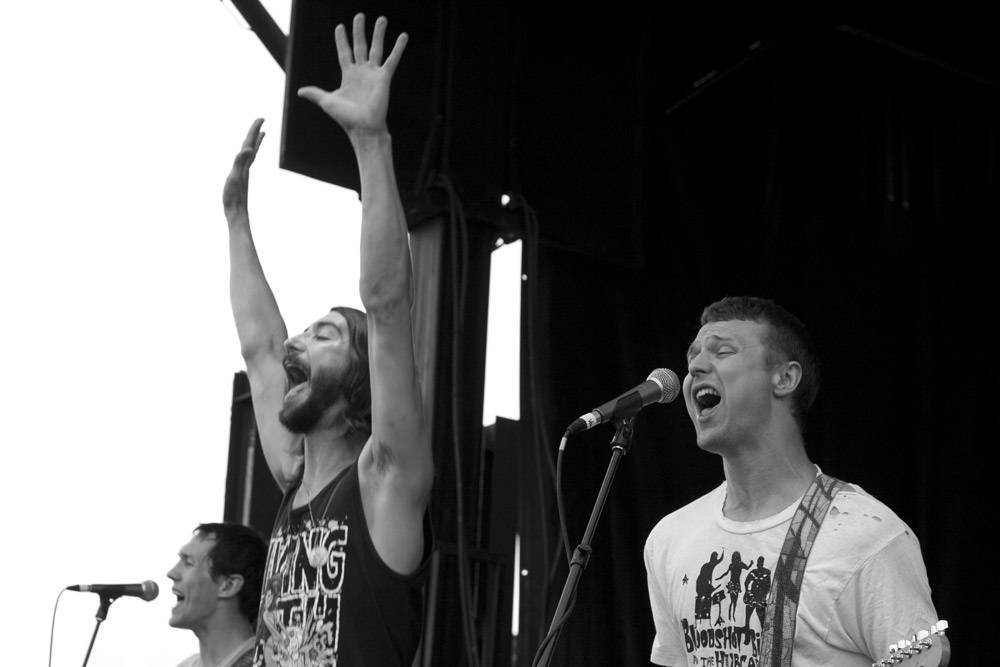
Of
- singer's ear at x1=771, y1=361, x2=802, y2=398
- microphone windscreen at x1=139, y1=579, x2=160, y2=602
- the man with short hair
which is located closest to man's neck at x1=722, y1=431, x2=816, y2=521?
singer's ear at x1=771, y1=361, x2=802, y2=398

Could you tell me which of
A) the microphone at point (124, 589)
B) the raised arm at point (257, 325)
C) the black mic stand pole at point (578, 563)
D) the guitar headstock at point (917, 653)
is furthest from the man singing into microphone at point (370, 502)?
the microphone at point (124, 589)

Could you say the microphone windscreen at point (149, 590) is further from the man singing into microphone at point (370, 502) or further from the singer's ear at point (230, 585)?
the man singing into microphone at point (370, 502)

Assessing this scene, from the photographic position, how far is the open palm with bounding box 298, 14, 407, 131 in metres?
2.75

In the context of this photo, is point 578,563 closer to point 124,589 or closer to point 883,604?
point 883,604

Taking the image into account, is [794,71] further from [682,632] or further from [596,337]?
[682,632]

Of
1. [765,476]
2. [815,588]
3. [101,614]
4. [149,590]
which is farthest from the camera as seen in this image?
[149,590]

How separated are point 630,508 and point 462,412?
74cm

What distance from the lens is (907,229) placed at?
4.89 metres

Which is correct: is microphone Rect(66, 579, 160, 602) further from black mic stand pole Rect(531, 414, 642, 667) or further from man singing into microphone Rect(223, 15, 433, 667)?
black mic stand pole Rect(531, 414, 642, 667)

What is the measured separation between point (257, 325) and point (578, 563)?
48.7 inches

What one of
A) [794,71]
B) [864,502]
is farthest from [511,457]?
[794,71]

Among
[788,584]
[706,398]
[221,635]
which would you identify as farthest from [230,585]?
[788,584]

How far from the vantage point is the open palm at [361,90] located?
2.75m

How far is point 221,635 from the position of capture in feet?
15.5
